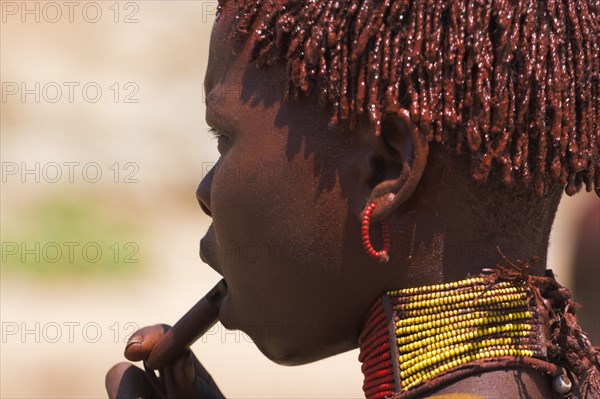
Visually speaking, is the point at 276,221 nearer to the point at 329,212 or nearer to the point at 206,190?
the point at 329,212

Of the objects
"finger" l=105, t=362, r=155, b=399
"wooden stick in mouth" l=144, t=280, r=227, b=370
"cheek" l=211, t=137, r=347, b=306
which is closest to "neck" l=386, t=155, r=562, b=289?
"cheek" l=211, t=137, r=347, b=306

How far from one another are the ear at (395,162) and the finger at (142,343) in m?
0.85

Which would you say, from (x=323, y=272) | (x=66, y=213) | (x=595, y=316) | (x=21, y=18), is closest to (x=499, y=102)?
(x=323, y=272)

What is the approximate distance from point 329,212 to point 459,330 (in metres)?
0.34

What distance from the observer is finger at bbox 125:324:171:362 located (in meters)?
2.68

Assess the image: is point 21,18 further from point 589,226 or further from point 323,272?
point 323,272

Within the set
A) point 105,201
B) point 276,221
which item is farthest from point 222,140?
point 105,201

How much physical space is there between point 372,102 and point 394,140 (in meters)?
0.09

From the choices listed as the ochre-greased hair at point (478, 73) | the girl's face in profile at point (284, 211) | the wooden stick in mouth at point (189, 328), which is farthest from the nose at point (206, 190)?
the ochre-greased hair at point (478, 73)

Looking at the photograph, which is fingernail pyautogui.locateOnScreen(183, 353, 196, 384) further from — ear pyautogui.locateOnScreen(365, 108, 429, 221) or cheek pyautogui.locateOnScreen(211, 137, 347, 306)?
ear pyautogui.locateOnScreen(365, 108, 429, 221)

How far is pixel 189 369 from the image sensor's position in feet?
8.94

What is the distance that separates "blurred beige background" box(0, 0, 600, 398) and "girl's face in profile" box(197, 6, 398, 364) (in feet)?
11.4

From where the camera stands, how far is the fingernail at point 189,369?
2.72m

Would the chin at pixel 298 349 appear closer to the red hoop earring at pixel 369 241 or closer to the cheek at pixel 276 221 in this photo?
the cheek at pixel 276 221
